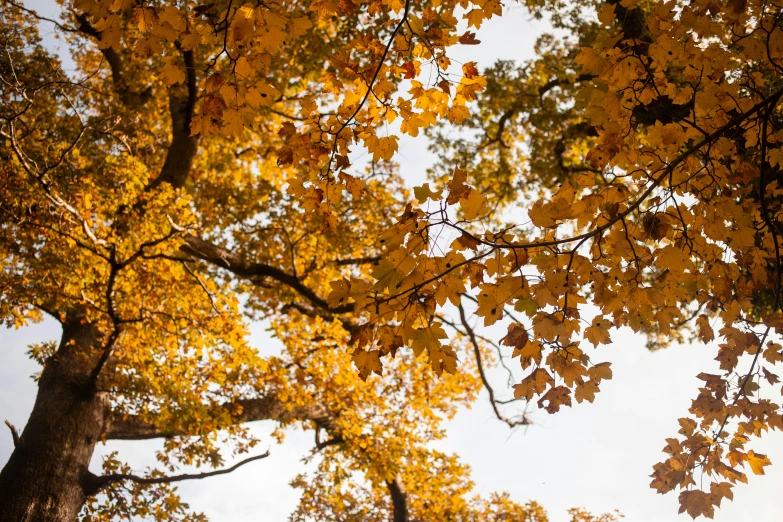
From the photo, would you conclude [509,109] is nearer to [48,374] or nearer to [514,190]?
[514,190]

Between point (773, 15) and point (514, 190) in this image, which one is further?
point (514, 190)

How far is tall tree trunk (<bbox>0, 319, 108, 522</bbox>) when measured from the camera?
5.56m

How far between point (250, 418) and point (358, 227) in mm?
3705

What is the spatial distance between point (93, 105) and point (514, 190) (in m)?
6.98

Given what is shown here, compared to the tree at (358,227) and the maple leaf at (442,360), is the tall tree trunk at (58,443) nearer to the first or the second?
the tree at (358,227)

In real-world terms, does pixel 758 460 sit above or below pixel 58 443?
below

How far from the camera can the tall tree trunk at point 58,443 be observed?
5559 mm

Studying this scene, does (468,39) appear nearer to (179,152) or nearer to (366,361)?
(366,361)

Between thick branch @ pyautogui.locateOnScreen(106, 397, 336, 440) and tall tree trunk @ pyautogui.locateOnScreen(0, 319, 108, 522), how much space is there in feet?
1.52

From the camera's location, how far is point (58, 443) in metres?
6.09

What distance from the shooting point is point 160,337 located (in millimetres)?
5949

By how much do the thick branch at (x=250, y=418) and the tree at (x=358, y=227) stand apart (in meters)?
0.04

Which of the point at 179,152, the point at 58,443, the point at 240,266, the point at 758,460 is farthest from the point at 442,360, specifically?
the point at 179,152

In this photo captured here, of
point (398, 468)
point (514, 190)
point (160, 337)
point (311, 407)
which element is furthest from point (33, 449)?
point (514, 190)
